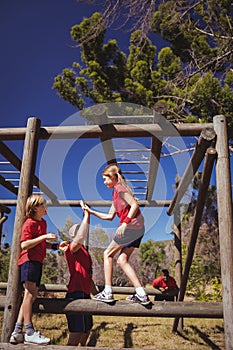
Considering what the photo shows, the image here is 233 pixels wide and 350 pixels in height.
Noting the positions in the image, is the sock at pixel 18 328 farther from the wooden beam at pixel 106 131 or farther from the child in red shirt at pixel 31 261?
the wooden beam at pixel 106 131

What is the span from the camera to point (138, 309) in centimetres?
267

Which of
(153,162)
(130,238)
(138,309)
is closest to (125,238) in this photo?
(130,238)

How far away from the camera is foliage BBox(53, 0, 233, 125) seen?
8445 mm

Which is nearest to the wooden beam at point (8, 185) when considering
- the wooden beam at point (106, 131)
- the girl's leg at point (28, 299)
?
the wooden beam at point (106, 131)

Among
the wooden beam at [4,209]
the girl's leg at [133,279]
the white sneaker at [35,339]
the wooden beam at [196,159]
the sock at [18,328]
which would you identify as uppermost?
the wooden beam at [196,159]

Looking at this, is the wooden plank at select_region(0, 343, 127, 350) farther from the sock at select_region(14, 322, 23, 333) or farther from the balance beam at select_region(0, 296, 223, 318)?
the balance beam at select_region(0, 296, 223, 318)

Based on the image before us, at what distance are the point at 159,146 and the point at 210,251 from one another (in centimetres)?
1046

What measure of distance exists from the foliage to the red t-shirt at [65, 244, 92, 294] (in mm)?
5541

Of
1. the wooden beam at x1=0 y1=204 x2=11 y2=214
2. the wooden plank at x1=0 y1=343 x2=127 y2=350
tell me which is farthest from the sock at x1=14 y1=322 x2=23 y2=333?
the wooden beam at x1=0 y1=204 x2=11 y2=214

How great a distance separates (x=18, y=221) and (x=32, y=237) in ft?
0.66

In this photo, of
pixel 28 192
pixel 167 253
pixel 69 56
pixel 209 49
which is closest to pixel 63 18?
pixel 69 56

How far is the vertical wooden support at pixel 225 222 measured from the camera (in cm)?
259

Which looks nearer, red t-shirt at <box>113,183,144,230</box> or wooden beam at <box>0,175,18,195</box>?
red t-shirt at <box>113,183,144,230</box>

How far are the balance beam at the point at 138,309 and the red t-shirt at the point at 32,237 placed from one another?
1.30 ft
